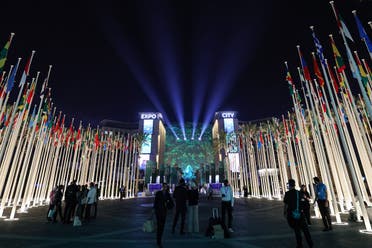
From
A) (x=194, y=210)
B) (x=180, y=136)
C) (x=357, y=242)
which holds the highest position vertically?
(x=180, y=136)

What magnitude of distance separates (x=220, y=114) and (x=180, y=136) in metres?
29.3

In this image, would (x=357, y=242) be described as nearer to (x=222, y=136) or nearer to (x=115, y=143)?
(x=115, y=143)

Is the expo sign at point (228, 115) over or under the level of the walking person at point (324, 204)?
over

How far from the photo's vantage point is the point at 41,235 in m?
8.64

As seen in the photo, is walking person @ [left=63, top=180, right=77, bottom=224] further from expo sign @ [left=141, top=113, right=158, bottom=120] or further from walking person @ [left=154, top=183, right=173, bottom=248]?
expo sign @ [left=141, top=113, right=158, bottom=120]

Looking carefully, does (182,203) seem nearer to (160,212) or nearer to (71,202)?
(160,212)

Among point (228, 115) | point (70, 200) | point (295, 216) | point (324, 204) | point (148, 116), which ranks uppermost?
point (148, 116)

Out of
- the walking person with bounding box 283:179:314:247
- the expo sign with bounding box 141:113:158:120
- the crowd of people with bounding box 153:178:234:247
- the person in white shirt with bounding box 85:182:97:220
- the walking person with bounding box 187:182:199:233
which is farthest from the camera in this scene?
the expo sign with bounding box 141:113:158:120

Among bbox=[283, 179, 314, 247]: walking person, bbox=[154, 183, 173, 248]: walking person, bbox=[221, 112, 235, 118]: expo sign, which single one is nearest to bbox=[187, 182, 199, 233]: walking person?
bbox=[154, 183, 173, 248]: walking person

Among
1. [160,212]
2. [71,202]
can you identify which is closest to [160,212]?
[160,212]

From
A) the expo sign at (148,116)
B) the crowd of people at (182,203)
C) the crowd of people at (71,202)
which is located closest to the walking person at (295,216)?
the crowd of people at (182,203)

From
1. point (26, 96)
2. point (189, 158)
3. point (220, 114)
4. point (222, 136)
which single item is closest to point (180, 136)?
point (189, 158)

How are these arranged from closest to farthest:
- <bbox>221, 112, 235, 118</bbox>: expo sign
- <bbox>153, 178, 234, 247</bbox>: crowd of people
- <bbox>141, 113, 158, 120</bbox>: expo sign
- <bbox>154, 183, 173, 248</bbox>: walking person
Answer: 1. <bbox>154, 183, 173, 248</bbox>: walking person
2. <bbox>153, 178, 234, 247</bbox>: crowd of people
3. <bbox>221, 112, 235, 118</bbox>: expo sign
4. <bbox>141, 113, 158, 120</bbox>: expo sign

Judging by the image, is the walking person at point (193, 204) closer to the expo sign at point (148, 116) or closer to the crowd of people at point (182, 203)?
the crowd of people at point (182, 203)
